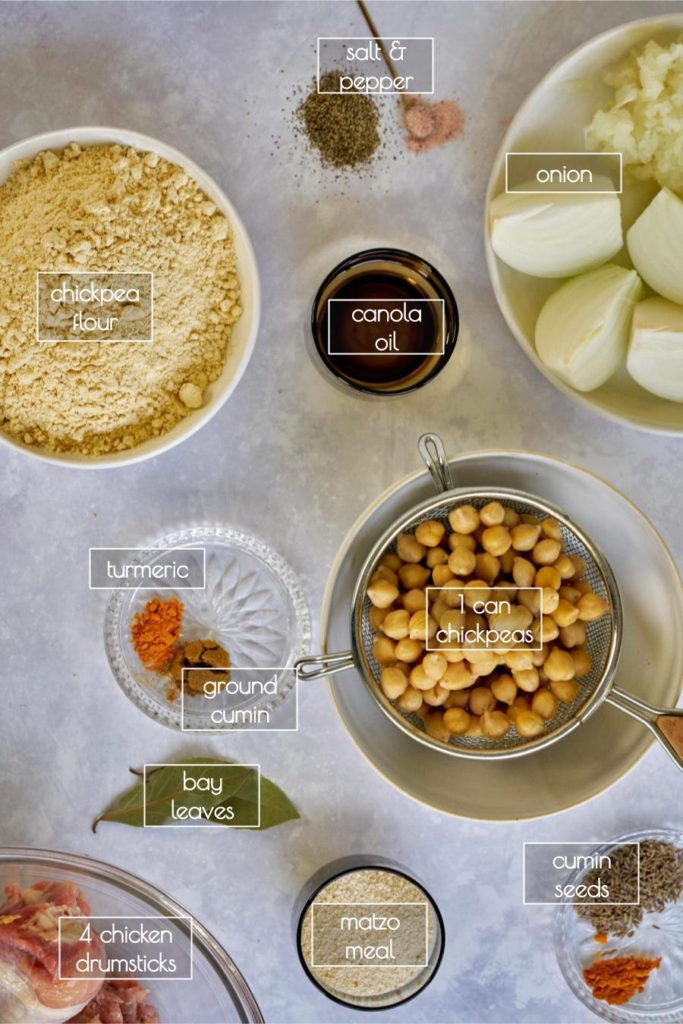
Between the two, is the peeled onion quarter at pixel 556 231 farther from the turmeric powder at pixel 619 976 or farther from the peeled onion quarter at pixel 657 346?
the turmeric powder at pixel 619 976

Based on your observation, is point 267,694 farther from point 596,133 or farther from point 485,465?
point 596,133

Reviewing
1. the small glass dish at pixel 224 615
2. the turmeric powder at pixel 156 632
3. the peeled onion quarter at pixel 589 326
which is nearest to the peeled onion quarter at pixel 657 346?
the peeled onion quarter at pixel 589 326

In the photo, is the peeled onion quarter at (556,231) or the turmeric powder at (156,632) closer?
the peeled onion quarter at (556,231)

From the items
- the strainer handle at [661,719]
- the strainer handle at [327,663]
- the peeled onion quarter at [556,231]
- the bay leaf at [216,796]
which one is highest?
the peeled onion quarter at [556,231]

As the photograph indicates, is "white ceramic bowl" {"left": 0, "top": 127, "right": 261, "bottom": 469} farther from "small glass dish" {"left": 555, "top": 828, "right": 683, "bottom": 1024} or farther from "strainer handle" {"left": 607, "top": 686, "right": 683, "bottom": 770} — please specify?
"small glass dish" {"left": 555, "top": 828, "right": 683, "bottom": 1024}

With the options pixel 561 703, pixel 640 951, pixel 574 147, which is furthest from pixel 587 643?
pixel 574 147

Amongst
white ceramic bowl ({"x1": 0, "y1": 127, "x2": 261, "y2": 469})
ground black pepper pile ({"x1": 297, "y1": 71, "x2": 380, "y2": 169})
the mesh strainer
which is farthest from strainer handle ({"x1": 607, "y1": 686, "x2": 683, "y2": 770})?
ground black pepper pile ({"x1": 297, "y1": 71, "x2": 380, "y2": 169})

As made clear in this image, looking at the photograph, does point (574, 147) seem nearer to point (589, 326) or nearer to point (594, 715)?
point (589, 326)

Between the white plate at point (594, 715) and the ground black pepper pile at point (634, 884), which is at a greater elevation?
the white plate at point (594, 715)
